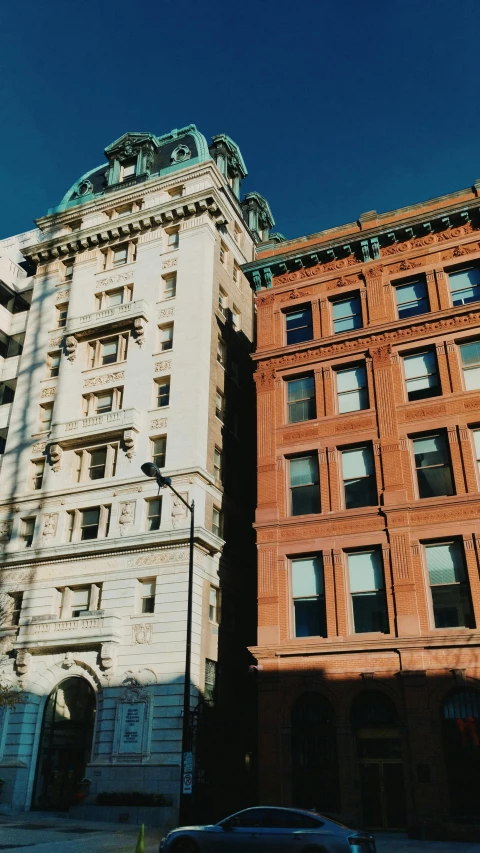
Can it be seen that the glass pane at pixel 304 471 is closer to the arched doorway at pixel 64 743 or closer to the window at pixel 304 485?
the window at pixel 304 485

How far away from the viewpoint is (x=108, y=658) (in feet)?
101

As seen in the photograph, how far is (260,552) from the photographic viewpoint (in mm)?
29953

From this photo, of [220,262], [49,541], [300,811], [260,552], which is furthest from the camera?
[220,262]

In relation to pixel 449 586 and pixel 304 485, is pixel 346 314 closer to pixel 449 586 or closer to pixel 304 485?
pixel 304 485

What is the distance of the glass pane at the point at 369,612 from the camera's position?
88.0 ft

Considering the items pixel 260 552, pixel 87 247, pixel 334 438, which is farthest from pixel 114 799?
pixel 87 247

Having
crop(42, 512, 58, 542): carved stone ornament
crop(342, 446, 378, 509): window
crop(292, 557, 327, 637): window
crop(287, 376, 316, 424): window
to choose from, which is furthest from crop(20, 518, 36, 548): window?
crop(342, 446, 378, 509): window

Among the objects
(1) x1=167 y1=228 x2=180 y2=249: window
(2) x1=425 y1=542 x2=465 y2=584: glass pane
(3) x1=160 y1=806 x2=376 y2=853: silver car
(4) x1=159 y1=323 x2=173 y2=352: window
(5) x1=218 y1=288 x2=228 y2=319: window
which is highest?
(1) x1=167 y1=228 x2=180 y2=249: window

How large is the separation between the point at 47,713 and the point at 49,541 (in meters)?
8.44

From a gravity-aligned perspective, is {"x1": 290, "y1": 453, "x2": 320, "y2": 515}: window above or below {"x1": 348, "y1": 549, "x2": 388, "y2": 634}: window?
above

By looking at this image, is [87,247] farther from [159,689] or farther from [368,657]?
[368,657]

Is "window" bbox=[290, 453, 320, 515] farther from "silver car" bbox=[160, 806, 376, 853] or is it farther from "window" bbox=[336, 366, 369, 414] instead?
"silver car" bbox=[160, 806, 376, 853]

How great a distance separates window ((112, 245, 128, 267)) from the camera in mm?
45453

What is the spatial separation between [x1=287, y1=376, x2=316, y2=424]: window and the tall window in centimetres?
548
